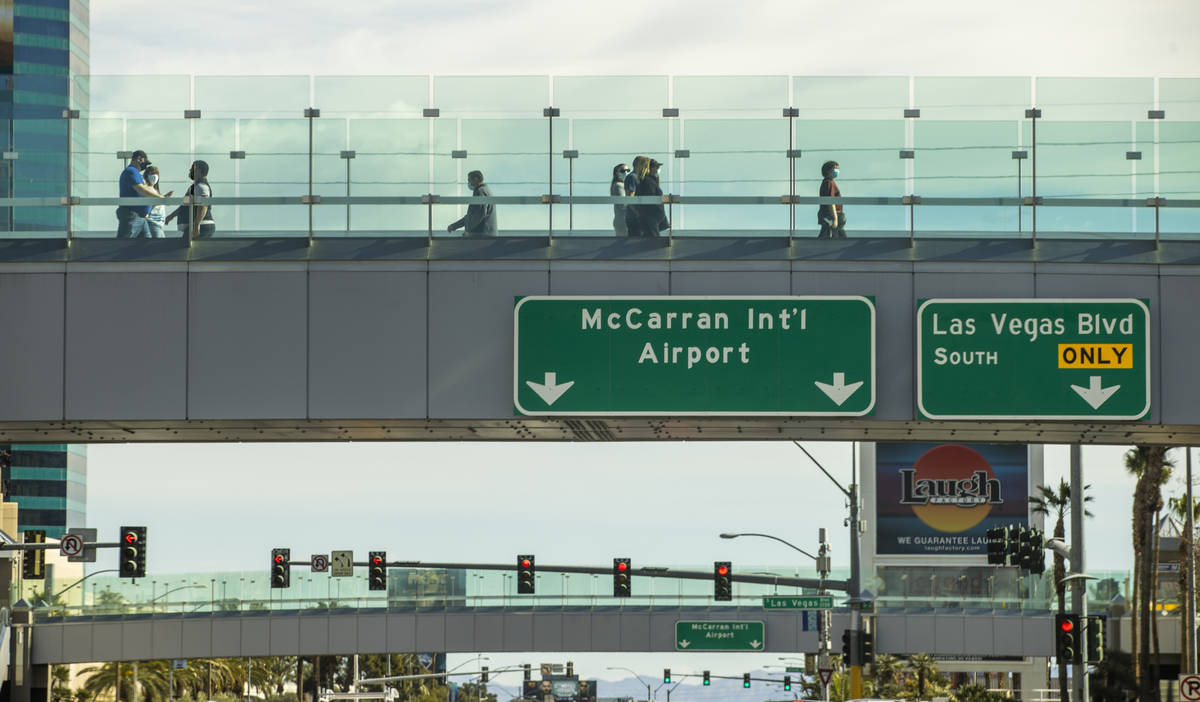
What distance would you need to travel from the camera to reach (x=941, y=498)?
365 feet

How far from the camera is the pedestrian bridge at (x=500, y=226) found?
888 inches

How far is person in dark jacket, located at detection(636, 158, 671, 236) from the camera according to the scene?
76.2ft

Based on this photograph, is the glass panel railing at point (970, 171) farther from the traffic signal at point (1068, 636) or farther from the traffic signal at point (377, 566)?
the traffic signal at point (377, 566)

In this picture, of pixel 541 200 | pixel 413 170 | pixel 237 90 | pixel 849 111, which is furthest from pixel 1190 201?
pixel 237 90

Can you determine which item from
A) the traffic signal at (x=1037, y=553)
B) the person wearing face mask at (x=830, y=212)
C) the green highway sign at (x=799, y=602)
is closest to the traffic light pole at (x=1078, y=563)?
the traffic signal at (x=1037, y=553)

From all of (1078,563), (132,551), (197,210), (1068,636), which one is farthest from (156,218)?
(1078,563)

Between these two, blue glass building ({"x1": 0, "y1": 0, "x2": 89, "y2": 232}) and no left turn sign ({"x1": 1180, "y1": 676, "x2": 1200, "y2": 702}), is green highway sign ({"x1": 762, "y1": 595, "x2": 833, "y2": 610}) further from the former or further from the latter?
blue glass building ({"x1": 0, "y1": 0, "x2": 89, "y2": 232})

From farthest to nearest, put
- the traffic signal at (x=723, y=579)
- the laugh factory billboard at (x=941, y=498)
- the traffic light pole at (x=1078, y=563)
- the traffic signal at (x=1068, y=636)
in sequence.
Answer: the laugh factory billboard at (x=941, y=498) < the traffic signal at (x=723, y=579) < the traffic light pole at (x=1078, y=563) < the traffic signal at (x=1068, y=636)

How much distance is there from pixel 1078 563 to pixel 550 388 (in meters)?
19.7

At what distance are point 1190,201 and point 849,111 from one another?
4778 mm

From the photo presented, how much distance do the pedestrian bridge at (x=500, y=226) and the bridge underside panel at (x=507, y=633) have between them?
42.3m

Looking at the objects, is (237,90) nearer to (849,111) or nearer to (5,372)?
(5,372)

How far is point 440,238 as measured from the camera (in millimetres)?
23156

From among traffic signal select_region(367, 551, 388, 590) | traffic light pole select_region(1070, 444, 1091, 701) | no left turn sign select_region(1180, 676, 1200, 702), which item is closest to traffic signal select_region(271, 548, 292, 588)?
traffic signal select_region(367, 551, 388, 590)
